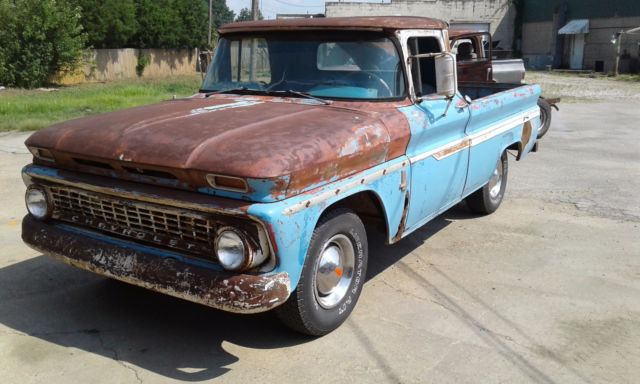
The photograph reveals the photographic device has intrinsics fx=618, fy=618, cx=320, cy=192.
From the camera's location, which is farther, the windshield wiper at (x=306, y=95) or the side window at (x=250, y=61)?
the side window at (x=250, y=61)

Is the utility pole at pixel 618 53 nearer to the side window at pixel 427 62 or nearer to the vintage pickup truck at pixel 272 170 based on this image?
the vintage pickup truck at pixel 272 170

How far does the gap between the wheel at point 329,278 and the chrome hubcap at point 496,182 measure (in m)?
2.88

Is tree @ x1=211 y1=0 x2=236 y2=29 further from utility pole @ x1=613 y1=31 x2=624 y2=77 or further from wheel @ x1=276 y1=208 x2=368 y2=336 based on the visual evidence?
wheel @ x1=276 y1=208 x2=368 y2=336

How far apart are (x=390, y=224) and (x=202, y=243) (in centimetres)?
134

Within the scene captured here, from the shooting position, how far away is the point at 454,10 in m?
44.4

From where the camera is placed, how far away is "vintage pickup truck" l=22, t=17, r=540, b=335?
3.14 m

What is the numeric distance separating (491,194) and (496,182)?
210 millimetres

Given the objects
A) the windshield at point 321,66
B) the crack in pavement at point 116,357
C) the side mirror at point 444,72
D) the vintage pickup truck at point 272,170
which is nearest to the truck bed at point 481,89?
the vintage pickup truck at point 272,170

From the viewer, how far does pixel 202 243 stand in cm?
332

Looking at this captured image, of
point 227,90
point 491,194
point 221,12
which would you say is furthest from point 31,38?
point 221,12

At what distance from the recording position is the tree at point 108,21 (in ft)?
104

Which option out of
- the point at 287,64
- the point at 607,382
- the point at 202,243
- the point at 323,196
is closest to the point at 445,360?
the point at 607,382

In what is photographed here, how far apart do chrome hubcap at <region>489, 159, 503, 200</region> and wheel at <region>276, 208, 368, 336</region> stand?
2.88 meters

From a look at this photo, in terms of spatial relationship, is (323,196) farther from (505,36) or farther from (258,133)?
(505,36)
